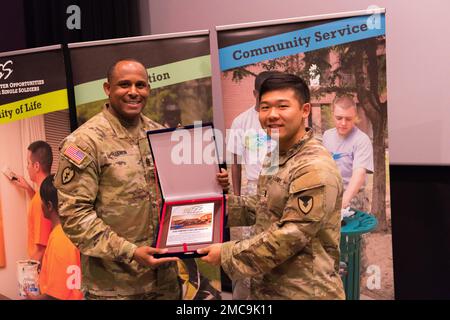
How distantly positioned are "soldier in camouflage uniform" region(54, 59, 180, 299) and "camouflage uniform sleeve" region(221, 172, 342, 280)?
53cm

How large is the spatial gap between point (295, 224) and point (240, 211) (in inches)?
20.0

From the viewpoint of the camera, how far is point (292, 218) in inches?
69.8

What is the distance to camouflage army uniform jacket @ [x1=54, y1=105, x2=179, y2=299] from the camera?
7.06 feet

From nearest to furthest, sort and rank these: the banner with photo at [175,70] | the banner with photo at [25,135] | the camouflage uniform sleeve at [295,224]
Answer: the camouflage uniform sleeve at [295,224] < the banner with photo at [175,70] < the banner with photo at [25,135]

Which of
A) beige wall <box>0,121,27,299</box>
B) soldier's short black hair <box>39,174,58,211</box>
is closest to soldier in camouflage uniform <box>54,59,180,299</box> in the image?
soldier's short black hair <box>39,174,58,211</box>

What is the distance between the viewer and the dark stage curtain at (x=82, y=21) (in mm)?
3633

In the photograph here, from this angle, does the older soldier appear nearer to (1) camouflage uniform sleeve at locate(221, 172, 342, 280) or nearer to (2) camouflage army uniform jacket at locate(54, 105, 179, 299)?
(1) camouflage uniform sleeve at locate(221, 172, 342, 280)

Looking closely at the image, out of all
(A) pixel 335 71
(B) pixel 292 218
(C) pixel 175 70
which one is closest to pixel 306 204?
(B) pixel 292 218

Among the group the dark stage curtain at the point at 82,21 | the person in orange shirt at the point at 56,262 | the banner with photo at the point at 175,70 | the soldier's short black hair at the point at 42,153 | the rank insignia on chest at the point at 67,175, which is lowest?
the person in orange shirt at the point at 56,262

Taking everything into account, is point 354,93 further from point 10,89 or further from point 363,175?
point 10,89

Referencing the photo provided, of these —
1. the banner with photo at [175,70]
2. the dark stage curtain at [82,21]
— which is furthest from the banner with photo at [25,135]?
the dark stage curtain at [82,21]

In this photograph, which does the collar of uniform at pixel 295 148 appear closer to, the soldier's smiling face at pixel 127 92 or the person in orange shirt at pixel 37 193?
the soldier's smiling face at pixel 127 92
